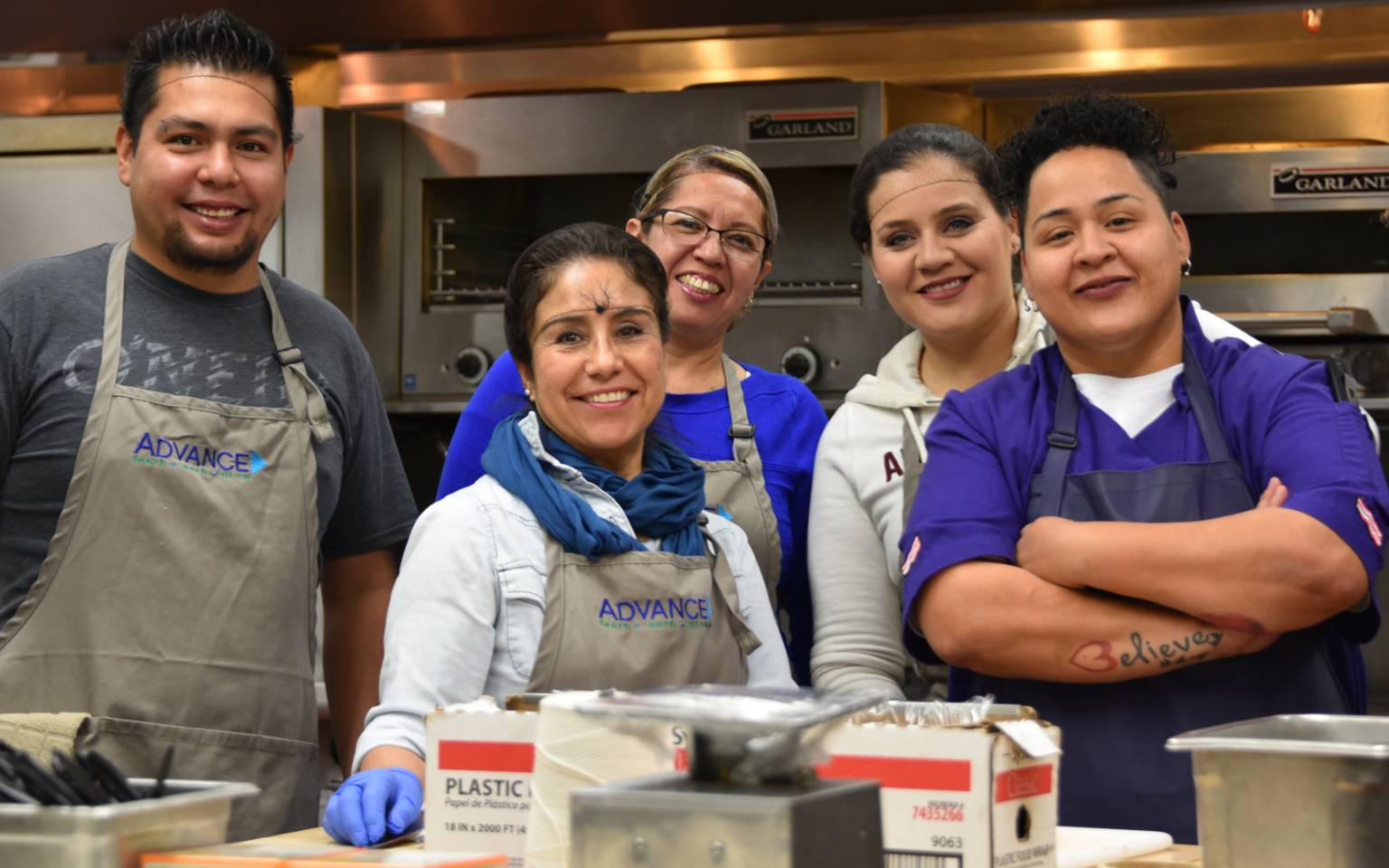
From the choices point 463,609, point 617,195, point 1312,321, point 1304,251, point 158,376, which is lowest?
point 463,609

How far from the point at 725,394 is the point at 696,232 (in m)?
0.24

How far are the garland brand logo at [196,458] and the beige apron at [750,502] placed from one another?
599 mm

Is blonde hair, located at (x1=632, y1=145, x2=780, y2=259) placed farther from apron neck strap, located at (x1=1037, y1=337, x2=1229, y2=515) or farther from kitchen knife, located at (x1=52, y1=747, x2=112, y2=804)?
kitchen knife, located at (x1=52, y1=747, x2=112, y2=804)

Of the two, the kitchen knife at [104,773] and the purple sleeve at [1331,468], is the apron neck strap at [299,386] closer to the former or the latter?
the kitchen knife at [104,773]

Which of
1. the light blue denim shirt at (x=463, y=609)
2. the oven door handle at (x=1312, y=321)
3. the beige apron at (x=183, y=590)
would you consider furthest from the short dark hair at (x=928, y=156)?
the oven door handle at (x=1312, y=321)

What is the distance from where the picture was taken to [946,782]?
115 cm

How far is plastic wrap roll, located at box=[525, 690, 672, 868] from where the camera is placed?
1.16 meters

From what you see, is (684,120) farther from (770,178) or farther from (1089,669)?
(1089,669)

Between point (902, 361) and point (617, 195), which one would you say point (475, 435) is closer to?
point (902, 361)

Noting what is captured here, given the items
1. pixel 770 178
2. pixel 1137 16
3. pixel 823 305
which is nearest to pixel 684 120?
pixel 770 178

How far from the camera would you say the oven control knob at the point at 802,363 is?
326 centimetres

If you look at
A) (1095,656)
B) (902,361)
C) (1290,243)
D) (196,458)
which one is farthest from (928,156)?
(1290,243)

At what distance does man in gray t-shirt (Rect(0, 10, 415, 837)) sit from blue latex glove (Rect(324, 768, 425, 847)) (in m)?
0.63

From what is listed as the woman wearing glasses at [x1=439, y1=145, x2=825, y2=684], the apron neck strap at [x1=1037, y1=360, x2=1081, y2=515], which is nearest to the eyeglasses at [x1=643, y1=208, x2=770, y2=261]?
the woman wearing glasses at [x1=439, y1=145, x2=825, y2=684]
